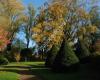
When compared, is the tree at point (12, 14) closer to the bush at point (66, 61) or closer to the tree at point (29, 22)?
the tree at point (29, 22)

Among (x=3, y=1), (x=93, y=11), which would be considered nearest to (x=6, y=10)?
(x=3, y=1)

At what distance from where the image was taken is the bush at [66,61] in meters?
32.4

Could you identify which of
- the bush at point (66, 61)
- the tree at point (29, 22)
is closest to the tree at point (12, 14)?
the tree at point (29, 22)

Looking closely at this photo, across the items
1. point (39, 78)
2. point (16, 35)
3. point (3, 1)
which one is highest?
point (3, 1)

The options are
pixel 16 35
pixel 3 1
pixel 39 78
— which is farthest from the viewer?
pixel 16 35

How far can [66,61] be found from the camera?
32625mm

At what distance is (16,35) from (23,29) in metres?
2.51

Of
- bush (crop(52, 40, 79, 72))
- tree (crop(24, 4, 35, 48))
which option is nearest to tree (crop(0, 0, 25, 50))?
tree (crop(24, 4, 35, 48))

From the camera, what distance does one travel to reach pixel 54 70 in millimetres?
33875

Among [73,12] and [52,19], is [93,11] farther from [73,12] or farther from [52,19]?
[52,19]

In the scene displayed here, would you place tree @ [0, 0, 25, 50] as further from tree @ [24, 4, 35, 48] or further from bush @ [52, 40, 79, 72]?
bush @ [52, 40, 79, 72]

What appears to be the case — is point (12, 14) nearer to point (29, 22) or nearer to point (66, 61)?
point (29, 22)

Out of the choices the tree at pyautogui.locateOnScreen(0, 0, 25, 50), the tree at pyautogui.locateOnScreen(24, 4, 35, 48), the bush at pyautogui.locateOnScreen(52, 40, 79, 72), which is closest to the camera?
the bush at pyautogui.locateOnScreen(52, 40, 79, 72)

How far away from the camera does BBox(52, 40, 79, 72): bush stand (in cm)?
3244
